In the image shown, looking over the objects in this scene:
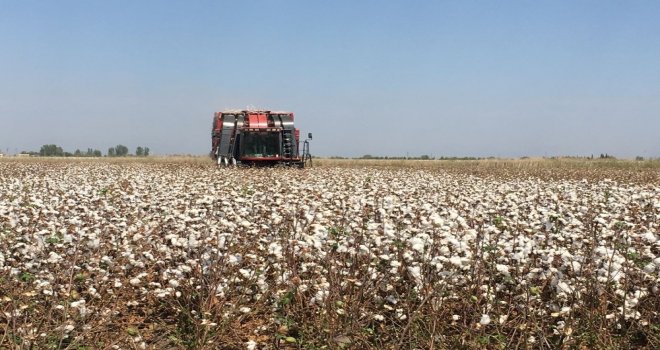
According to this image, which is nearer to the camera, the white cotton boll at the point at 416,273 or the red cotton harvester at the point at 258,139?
the white cotton boll at the point at 416,273

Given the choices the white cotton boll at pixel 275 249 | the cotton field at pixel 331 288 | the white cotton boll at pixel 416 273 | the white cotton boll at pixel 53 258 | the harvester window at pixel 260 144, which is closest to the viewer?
the white cotton boll at pixel 416 273

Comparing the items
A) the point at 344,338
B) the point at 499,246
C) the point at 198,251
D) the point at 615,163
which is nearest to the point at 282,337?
the point at 344,338

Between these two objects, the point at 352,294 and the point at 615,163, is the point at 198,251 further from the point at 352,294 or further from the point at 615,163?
the point at 615,163

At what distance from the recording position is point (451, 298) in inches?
224

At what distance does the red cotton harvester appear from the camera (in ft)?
101

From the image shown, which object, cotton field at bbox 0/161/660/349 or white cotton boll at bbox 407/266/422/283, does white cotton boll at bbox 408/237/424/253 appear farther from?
white cotton boll at bbox 407/266/422/283

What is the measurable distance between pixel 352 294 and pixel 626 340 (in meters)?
2.57

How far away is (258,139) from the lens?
31094 mm

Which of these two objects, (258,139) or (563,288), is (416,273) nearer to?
(563,288)

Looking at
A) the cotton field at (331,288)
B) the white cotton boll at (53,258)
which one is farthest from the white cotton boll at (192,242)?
the white cotton boll at (53,258)

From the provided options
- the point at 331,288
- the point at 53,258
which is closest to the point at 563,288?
the point at 331,288

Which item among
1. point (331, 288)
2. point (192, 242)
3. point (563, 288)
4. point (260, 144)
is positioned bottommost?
point (331, 288)

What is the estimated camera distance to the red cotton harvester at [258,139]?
30812mm

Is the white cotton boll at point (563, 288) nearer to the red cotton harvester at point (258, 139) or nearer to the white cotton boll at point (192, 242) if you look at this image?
the white cotton boll at point (192, 242)
